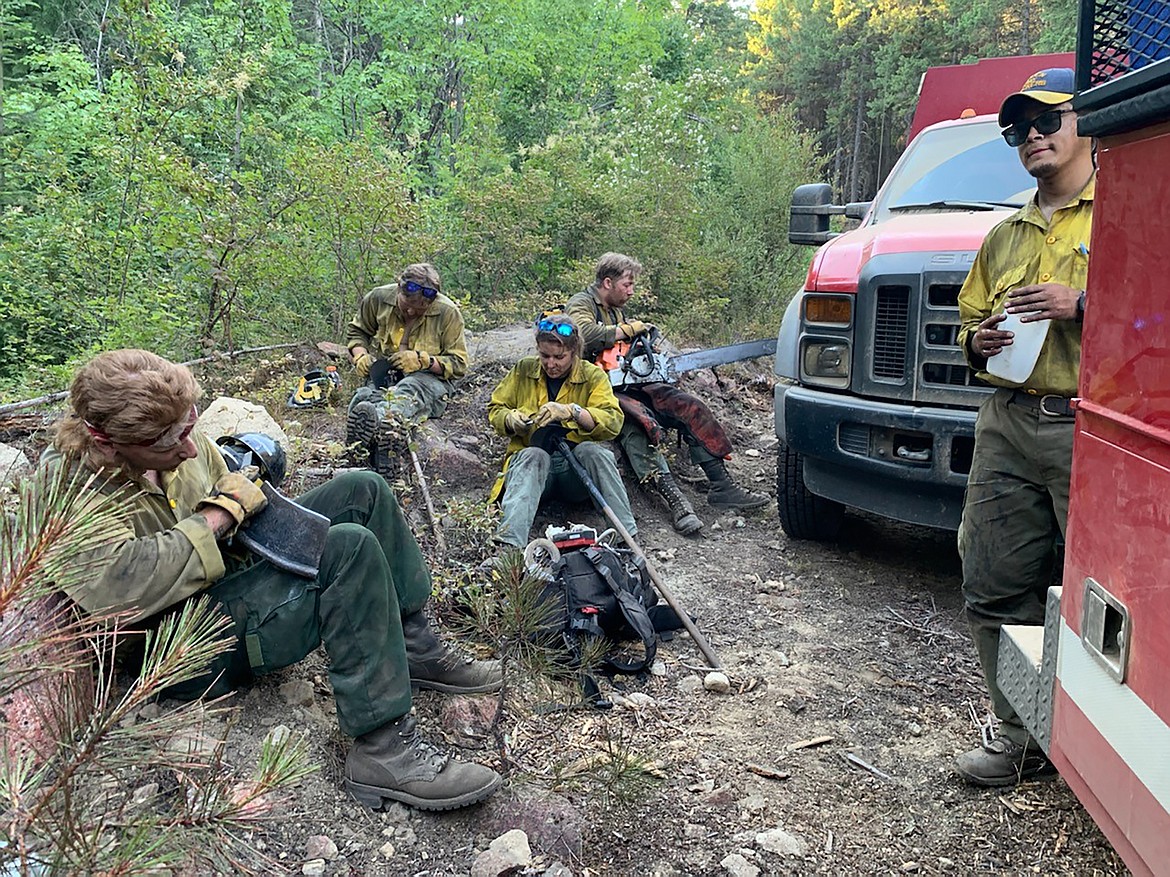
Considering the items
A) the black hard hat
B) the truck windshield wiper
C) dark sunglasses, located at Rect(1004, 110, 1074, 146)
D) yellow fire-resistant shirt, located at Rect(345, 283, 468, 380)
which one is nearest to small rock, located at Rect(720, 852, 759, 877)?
the black hard hat

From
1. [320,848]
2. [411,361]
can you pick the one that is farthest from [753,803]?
[411,361]

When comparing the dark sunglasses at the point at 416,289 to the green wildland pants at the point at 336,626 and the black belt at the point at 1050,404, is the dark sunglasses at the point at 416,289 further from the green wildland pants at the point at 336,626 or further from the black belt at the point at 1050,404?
the black belt at the point at 1050,404

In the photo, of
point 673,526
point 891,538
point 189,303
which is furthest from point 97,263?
point 891,538

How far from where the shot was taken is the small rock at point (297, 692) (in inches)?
115

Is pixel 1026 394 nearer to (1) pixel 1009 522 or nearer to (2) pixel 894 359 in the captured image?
(1) pixel 1009 522

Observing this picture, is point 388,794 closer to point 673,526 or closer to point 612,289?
point 673,526

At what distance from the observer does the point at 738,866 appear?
2.48 m

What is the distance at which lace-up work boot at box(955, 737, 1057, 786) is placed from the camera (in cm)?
284

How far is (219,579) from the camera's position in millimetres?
2547

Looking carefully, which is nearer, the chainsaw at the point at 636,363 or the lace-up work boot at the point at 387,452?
the lace-up work boot at the point at 387,452

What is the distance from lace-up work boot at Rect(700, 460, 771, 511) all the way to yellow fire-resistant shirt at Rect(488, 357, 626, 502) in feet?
3.98

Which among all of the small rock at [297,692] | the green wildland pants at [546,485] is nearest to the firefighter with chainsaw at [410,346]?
the green wildland pants at [546,485]

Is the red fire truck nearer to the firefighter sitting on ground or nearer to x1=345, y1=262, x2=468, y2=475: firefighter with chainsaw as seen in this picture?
the firefighter sitting on ground

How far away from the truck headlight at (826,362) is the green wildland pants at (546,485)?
1.24m
